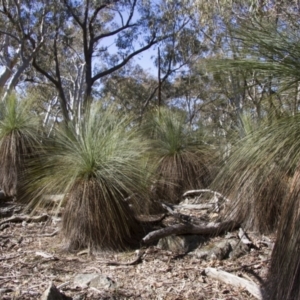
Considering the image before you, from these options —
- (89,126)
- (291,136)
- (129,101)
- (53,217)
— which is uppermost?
(129,101)

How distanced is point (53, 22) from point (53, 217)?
10006 millimetres

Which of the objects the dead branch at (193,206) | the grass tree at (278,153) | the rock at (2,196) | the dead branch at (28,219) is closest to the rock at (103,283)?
the grass tree at (278,153)

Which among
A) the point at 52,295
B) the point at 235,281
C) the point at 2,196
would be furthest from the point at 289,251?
the point at 2,196

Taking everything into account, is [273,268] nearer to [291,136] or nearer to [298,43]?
[291,136]

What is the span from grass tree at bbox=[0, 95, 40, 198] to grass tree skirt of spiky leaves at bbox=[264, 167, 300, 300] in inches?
175

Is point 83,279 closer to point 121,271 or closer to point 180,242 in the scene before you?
point 121,271

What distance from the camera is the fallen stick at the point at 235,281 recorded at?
338 centimetres

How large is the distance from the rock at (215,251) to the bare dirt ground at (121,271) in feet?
0.24

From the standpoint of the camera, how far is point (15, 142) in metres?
6.34

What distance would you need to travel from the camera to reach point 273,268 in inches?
93.7

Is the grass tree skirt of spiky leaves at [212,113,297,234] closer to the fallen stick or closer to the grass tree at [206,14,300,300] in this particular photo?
the grass tree at [206,14,300,300]

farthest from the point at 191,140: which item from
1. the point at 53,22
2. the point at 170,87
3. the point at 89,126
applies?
the point at 170,87

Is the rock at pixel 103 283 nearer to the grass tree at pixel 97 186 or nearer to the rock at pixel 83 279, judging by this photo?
the rock at pixel 83 279

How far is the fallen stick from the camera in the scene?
11.1ft
